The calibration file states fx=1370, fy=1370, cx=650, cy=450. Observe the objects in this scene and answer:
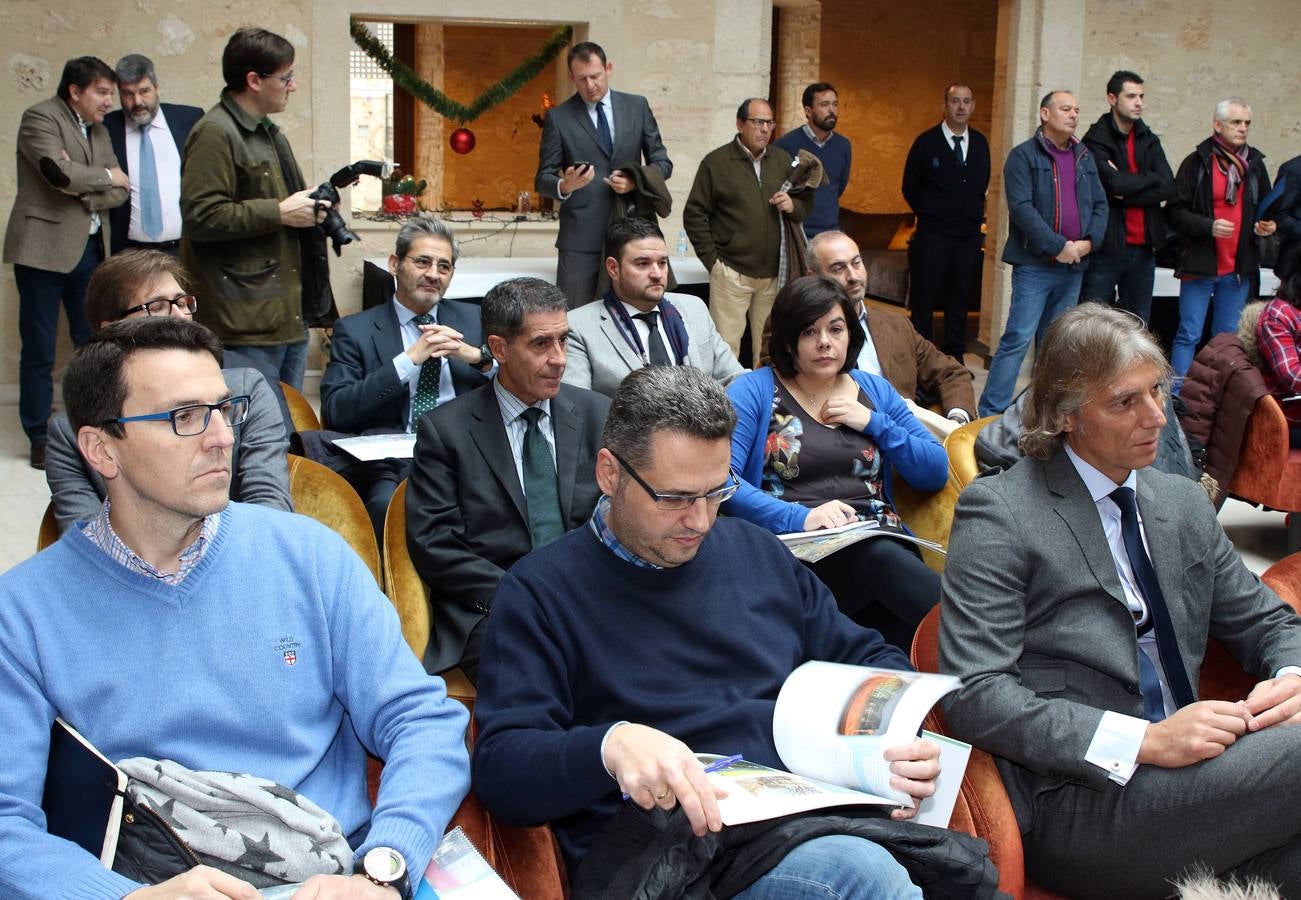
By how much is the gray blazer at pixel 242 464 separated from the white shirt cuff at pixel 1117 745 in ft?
5.52

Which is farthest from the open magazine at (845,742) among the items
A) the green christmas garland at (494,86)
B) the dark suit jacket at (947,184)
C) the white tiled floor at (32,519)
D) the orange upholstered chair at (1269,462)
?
the green christmas garland at (494,86)

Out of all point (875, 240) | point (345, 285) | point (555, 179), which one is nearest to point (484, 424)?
point (555, 179)

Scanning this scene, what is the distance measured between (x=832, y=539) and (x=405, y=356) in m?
1.53

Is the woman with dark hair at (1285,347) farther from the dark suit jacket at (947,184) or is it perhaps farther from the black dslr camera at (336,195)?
the dark suit jacket at (947,184)

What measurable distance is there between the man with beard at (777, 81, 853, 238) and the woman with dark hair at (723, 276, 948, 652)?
4578 mm

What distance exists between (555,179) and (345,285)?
205 cm

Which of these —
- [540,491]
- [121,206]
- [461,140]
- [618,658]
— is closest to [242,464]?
[540,491]

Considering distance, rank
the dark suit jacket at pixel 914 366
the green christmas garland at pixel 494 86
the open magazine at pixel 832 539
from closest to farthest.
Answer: the open magazine at pixel 832 539 → the dark suit jacket at pixel 914 366 → the green christmas garland at pixel 494 86

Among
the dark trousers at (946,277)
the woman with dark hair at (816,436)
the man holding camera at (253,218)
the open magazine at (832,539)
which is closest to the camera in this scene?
the open magazine at (832,539)

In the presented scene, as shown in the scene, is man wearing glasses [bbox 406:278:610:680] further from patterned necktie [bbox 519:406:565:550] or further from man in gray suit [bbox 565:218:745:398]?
man in gray suit [bbox 565:218:745:398]

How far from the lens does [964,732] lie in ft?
7.64

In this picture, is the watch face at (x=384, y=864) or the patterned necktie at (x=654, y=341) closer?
the watch face at (x=384, y=864)

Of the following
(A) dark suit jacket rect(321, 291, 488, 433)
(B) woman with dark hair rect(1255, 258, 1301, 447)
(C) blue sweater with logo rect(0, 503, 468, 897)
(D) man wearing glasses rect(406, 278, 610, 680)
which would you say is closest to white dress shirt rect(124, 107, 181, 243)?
(A) dark suit jacket rect(321, 291, 488, 433)

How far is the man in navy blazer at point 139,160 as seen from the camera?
6574mm
